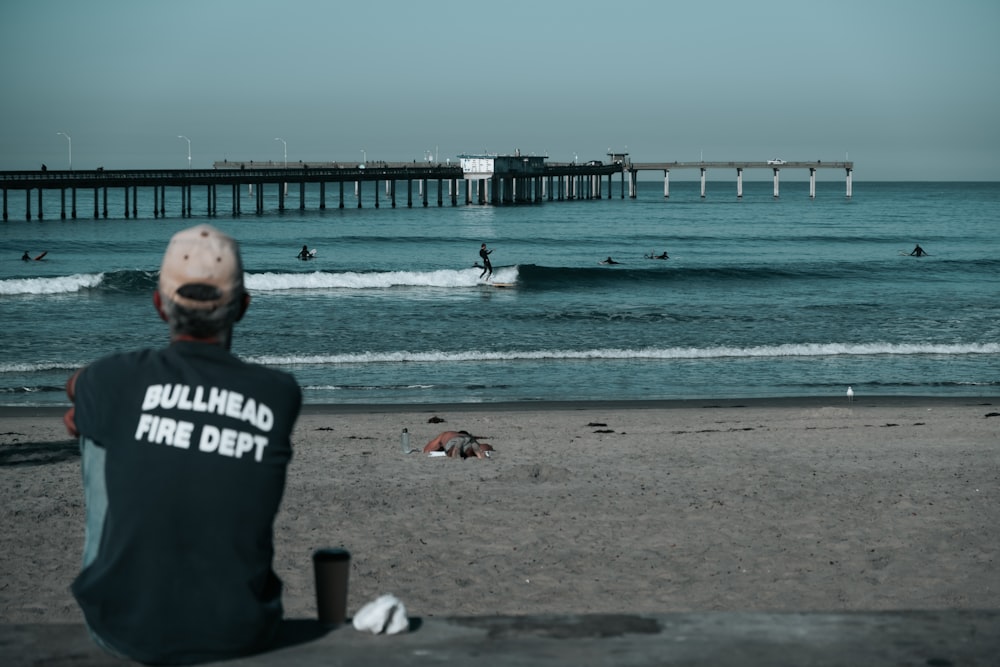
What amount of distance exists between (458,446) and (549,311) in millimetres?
19309

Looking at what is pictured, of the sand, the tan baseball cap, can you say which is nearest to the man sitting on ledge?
the tan baseball cap

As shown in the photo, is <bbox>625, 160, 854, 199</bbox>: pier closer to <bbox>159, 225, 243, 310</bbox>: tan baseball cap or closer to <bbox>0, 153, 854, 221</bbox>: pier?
<bbox>0, 153, 854, 221</bbox>: pier

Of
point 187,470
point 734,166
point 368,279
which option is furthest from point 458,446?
point 734,166

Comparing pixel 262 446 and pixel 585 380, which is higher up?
pixel 262 446

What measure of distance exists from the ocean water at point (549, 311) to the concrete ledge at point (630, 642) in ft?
43.3

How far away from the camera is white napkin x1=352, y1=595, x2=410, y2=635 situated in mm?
3141

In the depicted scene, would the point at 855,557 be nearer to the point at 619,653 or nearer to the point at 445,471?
the point at 445,471

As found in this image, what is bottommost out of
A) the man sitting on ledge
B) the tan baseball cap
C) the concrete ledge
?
the concrete ledge

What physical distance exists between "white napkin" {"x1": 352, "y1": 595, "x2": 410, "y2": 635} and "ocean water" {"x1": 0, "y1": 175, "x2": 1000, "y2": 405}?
1319 centimetres

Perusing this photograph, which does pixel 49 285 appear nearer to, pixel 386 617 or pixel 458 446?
pixel 458 446

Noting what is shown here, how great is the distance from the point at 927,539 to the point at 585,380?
1094 cm

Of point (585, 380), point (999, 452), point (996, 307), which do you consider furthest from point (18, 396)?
point (996, 307)

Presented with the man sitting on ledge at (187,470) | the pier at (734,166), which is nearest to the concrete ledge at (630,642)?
the man sitting on ledge at (187,470)

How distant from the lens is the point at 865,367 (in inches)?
789
